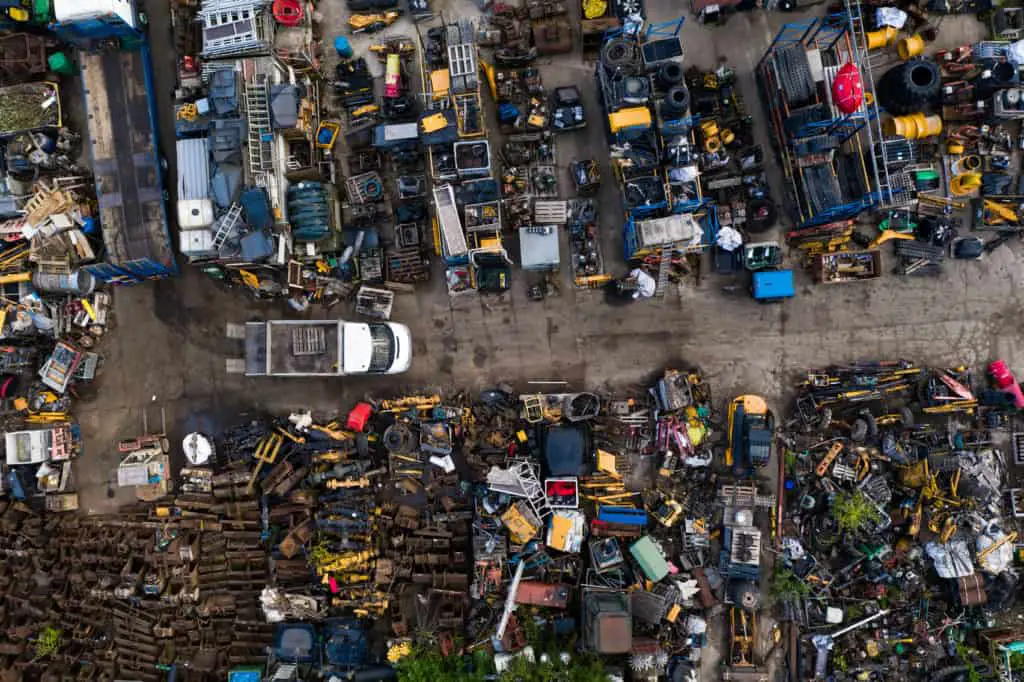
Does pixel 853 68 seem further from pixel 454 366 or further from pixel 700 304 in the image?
pixel 454 366

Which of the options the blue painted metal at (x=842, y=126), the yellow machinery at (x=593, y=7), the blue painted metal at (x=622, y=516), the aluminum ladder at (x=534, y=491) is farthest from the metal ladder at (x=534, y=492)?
the yellow machinery at (x=593, y=7)

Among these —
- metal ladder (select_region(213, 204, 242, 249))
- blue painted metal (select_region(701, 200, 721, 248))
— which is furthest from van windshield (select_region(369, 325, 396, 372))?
blue painted metal (select_region(701, 200, 721, 248))

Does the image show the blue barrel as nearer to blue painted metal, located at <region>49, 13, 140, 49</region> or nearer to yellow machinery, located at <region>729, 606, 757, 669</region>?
blue painted metal, located at <region>49, 13, 140, 49</region>

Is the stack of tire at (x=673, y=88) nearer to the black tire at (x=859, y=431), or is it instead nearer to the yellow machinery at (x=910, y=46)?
the yellow machinery at (x=910, y=46)

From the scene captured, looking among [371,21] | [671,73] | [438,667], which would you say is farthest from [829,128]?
[438,667]

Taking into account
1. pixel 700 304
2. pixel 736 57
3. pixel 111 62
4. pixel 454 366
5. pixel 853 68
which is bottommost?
pixel 454 366

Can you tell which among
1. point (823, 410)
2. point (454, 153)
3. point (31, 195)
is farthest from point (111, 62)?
point (823, 410)
